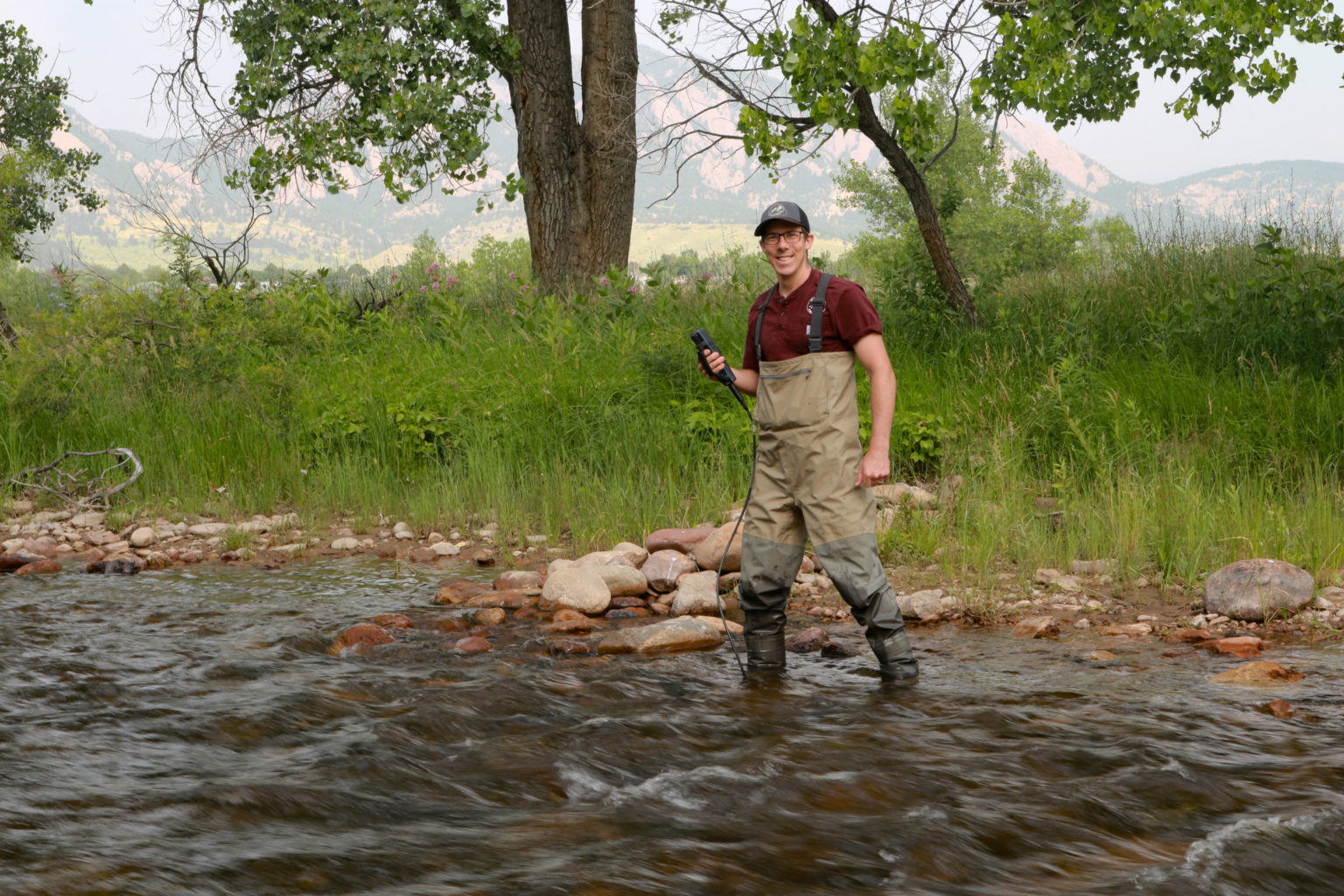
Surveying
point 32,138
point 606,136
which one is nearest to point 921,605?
point 606,136

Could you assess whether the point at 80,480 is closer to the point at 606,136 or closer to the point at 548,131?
the point at 548,131

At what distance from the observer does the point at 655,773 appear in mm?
3709

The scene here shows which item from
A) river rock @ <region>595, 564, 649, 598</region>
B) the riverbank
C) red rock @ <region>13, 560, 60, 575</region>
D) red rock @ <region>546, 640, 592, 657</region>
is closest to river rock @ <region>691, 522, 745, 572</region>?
the riverbank

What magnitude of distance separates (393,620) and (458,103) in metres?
9.13

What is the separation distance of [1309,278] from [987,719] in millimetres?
7572

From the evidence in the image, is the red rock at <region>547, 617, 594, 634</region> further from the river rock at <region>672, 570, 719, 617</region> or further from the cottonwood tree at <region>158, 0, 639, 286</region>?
the cottonwood tree at <region>158, 0, 639, 286</region>

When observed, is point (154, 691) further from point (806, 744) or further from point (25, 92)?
point (25, 92)

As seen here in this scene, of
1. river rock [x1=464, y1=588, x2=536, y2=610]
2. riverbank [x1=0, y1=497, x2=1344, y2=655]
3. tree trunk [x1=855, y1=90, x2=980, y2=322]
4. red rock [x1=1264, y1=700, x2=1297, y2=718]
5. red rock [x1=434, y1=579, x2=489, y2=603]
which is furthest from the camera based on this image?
tree trunk [x1=855, y1=90, x2=980, y2=322]

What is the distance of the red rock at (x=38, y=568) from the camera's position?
7469mm

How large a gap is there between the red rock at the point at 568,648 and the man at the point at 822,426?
1.15 meters

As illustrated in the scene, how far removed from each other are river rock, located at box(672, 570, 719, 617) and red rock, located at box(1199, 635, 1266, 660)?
2544 millimetres

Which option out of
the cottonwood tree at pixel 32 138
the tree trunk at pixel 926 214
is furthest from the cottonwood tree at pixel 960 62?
the cottonwood tree at pixel 32 138

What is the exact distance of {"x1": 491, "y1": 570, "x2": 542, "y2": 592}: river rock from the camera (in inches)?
264

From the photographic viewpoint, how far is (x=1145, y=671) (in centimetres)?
479
